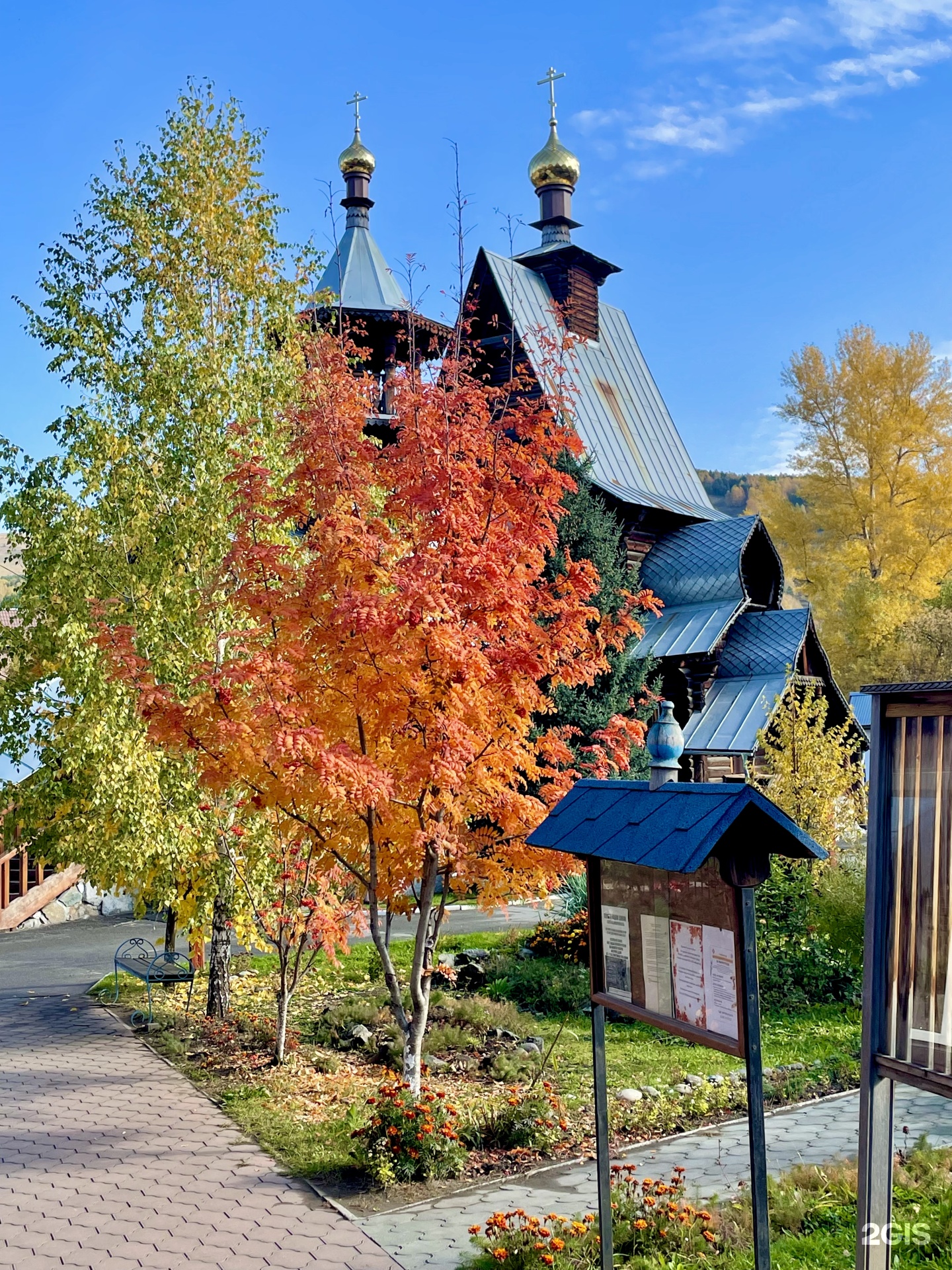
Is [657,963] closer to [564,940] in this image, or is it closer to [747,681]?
[564,940]

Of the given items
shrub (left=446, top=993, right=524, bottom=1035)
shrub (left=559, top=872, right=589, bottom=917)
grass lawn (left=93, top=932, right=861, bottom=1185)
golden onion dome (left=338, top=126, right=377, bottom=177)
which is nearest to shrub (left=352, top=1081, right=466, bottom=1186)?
grass lawn (left=93, top=932, right=861, bottom=1185)

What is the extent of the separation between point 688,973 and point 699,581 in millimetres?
18893

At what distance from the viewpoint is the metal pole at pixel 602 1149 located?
493 centimetres

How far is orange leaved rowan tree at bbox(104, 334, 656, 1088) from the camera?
6621mm

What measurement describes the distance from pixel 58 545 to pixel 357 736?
190 inches

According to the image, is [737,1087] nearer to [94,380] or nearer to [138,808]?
[138,808]

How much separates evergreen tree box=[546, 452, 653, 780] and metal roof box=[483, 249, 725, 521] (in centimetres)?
387

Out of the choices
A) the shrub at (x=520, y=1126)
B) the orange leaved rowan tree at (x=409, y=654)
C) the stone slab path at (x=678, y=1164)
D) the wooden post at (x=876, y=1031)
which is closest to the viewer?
the wooden post at (x=876, y=1031)

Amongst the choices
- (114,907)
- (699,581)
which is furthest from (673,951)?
(699,581)

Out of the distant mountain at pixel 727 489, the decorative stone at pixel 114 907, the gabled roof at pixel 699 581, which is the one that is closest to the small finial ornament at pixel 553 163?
the gabled roof at pixel 699 581

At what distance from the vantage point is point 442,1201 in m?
6.23

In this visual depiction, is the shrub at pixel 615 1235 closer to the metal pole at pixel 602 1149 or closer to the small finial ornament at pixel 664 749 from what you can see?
the metal pole at pixel 602 1149

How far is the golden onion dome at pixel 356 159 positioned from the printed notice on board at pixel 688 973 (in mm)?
25340

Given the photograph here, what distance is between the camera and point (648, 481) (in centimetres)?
2495
